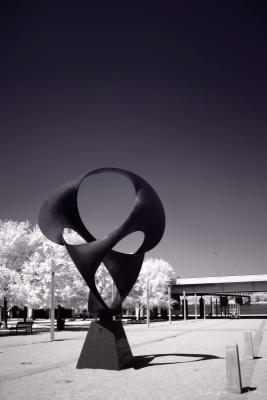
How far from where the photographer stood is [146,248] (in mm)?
14992

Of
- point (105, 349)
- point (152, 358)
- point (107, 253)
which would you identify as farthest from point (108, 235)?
point (152, 358)

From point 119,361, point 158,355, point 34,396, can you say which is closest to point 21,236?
point 158,355

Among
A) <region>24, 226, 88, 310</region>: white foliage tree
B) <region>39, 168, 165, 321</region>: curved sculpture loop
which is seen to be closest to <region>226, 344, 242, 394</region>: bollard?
<region>39, 168, 165, 321</region>: curved sculpture loop

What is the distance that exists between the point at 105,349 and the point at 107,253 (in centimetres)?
293

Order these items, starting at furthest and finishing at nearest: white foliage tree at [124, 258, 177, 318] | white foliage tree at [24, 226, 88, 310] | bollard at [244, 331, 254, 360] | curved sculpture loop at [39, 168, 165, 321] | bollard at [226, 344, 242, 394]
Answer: white foliage tree at [124, 258, 177, 318], white foliage tree at [24, 226, 88, 310], bollard at [244, 331, 254, 360], curved sculpture loop at [39, 168, 165, 321], bollard at [226, 344, 242, 394]

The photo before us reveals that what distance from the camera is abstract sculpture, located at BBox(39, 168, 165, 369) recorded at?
41.5ft

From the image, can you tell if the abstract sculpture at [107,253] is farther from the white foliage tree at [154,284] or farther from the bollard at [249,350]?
the white foliage tree at [154,284]

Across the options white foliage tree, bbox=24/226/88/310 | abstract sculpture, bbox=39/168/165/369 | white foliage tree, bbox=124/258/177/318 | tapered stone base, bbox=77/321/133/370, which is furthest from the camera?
white foliage tree, bbox=124/258/177/318

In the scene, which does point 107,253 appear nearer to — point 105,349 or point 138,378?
point 105,349

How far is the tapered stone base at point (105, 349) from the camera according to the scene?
12391mm

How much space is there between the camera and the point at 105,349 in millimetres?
12555

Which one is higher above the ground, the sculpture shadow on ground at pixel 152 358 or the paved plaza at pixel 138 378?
the paved plaza at pixel 138 378

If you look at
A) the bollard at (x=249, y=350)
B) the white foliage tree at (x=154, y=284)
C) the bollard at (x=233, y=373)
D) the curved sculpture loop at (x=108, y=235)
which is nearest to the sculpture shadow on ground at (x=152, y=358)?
the bollard at (x=249, y=350)

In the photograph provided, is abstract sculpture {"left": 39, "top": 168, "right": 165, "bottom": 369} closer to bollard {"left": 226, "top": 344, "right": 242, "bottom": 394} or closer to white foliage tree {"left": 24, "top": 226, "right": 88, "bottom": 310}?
bollard {"left": 226, "top": 344, "right": 242, "bottom": 394}
